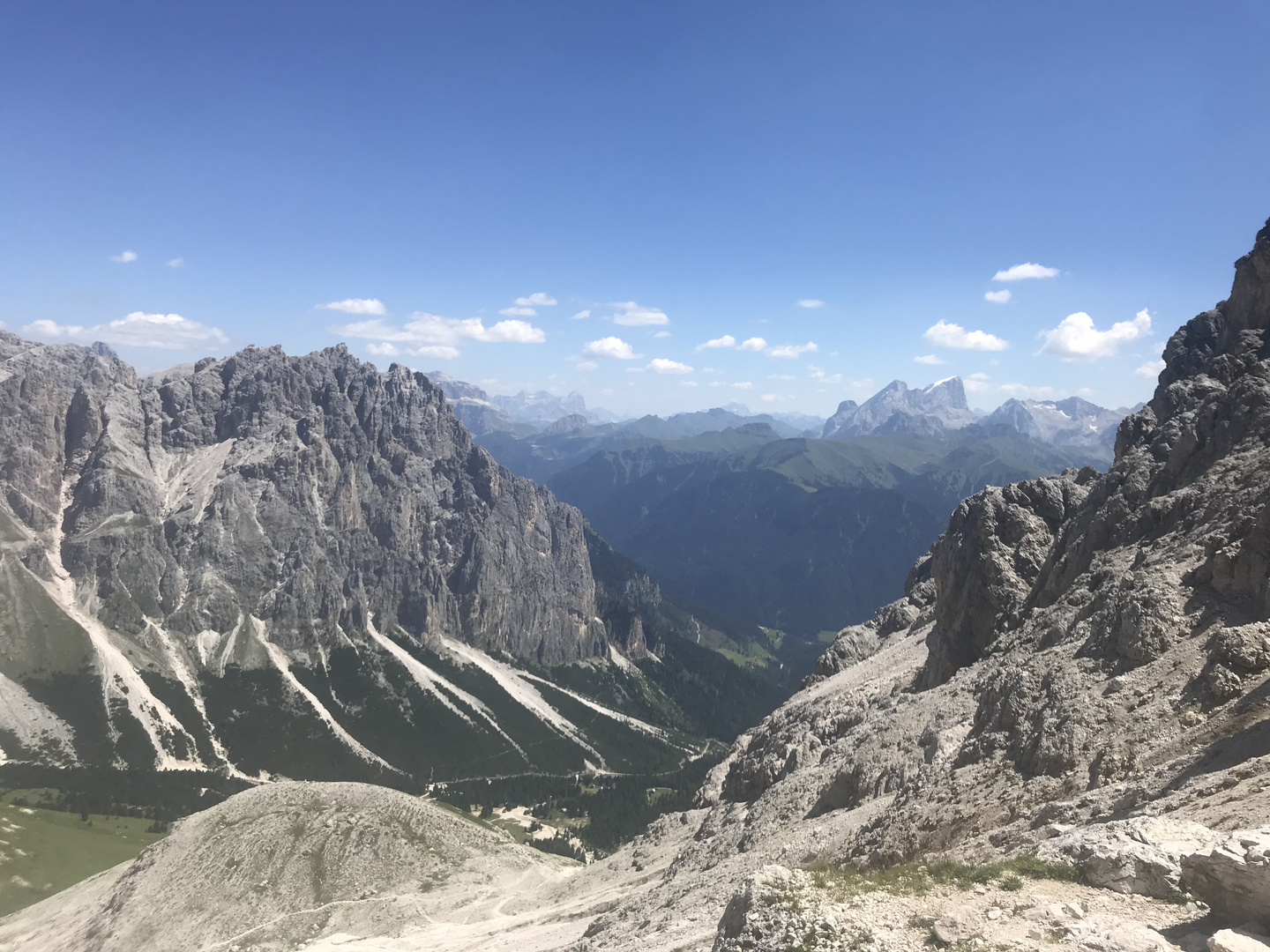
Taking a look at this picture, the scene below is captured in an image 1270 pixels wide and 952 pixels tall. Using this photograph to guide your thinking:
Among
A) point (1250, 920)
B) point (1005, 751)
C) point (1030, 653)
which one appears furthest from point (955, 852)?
point (1030, 653)

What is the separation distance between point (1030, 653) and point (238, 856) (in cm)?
11025

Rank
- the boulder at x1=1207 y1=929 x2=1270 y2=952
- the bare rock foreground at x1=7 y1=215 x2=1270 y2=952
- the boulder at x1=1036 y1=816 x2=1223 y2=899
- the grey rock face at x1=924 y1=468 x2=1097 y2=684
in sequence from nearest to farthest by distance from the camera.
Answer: the boulder at x1=1207 y1=929 x2=1270 y2=952 → the boulder at x1=1036 y1=816 x2=1223 y2=899 → the bare rock foreground at x1=7 y1=215 x2=1270 y2=952 → the grey rock face at x1=924 y1=468 x2=1097 y2=684

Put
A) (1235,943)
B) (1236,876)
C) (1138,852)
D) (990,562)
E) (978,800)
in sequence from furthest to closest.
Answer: (990,562)
(978,800)
(1138,852)
(1236,876)
(1235,943)

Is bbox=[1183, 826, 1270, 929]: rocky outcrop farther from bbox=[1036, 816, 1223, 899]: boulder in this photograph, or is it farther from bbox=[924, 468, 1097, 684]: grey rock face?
bbox=[924, 468, 1097, 684]: grey rock face

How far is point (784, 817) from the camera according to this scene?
5691 cm

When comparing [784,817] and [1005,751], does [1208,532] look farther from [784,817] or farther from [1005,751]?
[784,817]

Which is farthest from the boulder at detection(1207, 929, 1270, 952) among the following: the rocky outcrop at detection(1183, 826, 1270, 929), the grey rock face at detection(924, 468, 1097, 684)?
the grey rock face at detection(924, 468, 1097, 684)

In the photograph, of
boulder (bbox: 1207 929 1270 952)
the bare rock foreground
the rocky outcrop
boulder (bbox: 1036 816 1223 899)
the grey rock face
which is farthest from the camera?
the grey rock face

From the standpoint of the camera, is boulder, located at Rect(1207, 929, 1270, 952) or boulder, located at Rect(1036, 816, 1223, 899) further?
boulder, located at Rect(1036, 816, 1223, 899)

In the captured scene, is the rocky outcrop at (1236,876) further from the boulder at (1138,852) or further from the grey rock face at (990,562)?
the grey rock face at (990,562)

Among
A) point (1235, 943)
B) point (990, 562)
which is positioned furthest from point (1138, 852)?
point (990, 562)

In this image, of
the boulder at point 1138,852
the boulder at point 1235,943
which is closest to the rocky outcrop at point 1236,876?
the boulder at point 1138,852

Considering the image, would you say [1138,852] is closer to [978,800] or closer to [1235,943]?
[1235,943]

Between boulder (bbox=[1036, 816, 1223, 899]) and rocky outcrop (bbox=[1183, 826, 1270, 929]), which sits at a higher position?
rocky outcrop (bbox=[1183, 826, 1270, 929])
